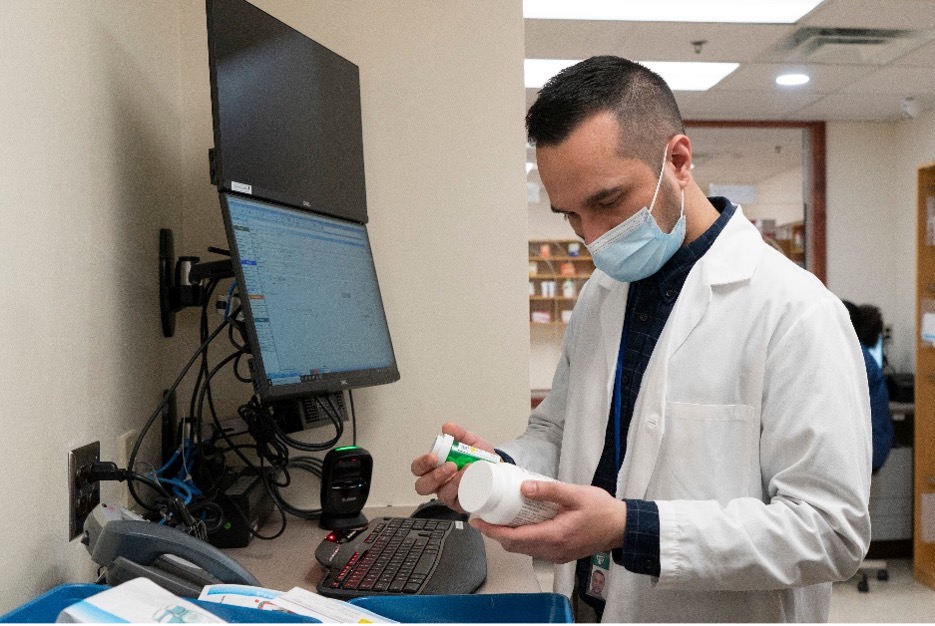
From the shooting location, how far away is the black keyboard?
112 cm

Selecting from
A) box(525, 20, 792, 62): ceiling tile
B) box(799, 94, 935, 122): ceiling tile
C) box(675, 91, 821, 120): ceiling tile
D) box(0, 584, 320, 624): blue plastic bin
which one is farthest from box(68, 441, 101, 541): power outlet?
box(799, 94, 935, 122): ceiling tile

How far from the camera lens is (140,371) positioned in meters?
1.50

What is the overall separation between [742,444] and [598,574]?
34 centimetres

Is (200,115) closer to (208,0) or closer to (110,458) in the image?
(208,0)

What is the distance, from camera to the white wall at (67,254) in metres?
0.91

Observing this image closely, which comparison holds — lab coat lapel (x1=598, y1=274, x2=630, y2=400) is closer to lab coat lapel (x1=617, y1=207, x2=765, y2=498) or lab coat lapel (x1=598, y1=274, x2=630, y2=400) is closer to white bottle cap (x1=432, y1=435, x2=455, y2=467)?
lab coat lapel (x1=617, y1=207, x2=765, y2=498)

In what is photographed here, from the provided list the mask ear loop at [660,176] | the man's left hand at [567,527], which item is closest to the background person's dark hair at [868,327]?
the mask ear loop at [660,176]

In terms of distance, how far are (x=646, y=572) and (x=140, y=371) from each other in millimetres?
976

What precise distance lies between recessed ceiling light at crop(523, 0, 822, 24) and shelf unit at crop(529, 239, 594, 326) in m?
3.66

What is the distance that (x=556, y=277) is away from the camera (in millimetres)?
7719

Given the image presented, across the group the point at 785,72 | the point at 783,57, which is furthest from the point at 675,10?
→ the point at 785,72

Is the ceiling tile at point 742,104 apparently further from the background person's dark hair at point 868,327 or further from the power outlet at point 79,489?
the power outlet at point 79,489

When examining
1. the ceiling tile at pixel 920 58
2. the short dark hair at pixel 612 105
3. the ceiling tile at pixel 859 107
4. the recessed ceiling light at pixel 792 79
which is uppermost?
the recessed ceiling light at pixel 792 79

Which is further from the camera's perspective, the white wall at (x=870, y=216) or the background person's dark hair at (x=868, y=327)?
the white wall at (x=870, y=216)
